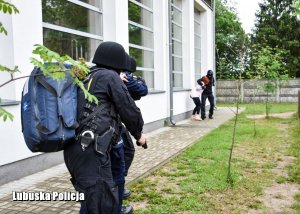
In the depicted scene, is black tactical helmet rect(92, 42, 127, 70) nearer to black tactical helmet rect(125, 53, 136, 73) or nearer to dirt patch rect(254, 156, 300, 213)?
black tactical helmet rect(125, 53, 136, 73)

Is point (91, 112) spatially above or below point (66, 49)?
below

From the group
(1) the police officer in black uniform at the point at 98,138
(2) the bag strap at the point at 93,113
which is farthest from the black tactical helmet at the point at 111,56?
(2) the bag strap at the point at 93,113

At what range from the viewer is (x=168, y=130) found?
430 inches

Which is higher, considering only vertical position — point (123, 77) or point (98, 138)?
point (123, 77)

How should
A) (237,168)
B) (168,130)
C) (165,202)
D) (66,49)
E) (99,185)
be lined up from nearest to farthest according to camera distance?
(99,185) → (165,202) → (237,168) → (66,49) → (168,130)

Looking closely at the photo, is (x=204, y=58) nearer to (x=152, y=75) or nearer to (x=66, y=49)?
(x=152, y=75)

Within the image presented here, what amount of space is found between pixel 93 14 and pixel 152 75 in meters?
3.59

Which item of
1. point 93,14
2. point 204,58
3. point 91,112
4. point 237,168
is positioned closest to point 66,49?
point 93,14

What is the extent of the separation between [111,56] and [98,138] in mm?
705

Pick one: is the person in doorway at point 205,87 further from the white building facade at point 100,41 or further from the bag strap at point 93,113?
the bag strap at point 93,113

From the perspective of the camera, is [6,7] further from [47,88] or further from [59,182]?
[59,182]

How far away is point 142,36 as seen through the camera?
11297 millimetres

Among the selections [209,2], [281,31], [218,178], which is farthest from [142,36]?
[281,31]

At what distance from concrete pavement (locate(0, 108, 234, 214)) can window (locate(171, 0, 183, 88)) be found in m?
5.22
